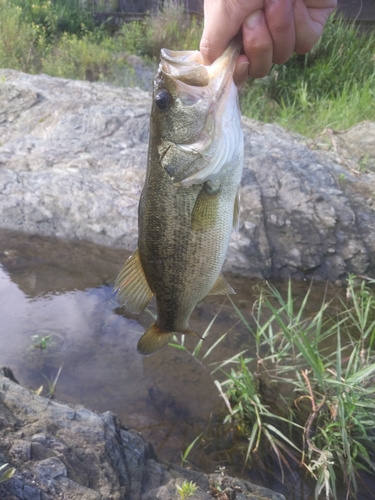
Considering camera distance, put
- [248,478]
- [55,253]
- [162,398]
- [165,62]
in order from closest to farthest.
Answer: [165,62], [248,478], [162,398], [55,253]

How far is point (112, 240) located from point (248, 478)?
2530 millimetres

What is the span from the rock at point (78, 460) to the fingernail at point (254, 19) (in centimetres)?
164

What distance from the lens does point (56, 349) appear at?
3529 mm

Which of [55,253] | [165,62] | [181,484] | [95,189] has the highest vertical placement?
[165,62]

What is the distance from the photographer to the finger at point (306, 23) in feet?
6.42

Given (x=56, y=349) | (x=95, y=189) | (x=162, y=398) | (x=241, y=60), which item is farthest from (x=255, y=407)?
(x=95, y=189)

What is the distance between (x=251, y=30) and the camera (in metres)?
1.75

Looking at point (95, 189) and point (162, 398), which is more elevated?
point (95, 189)

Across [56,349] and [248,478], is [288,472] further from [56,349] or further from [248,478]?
[56,349]

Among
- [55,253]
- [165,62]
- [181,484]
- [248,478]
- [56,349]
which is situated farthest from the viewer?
[55,253]

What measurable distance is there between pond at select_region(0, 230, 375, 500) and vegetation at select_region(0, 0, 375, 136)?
3502mm

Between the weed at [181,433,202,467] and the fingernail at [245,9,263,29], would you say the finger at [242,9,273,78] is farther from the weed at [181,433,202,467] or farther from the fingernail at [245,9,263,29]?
the weed at [181,433,202,467]

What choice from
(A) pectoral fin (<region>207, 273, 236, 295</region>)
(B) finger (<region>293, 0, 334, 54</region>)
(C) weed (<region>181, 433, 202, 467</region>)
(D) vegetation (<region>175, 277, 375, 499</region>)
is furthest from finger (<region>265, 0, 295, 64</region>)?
(C) weed (<region>181, 433, 202, 467</region>)

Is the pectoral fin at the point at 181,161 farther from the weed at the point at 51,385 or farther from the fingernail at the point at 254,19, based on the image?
the weed at the point at 51,385
